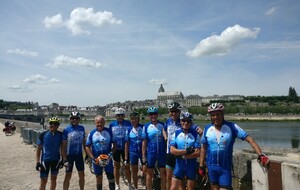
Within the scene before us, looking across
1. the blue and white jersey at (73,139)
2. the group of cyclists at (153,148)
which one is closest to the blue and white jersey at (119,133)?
the group of cyclists at (153,148)

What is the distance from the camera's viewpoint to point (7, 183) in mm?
10133

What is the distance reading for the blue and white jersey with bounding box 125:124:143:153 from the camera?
7.93 m

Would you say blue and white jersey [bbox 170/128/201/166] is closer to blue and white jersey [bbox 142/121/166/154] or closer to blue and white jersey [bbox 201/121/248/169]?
blue and white jersey [bbox 201/121/248/169]

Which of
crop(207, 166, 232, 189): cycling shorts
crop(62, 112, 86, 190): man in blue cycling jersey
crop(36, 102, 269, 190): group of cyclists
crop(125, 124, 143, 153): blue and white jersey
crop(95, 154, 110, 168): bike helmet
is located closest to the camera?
crop(207, 166, 232, 189): cycling shorts

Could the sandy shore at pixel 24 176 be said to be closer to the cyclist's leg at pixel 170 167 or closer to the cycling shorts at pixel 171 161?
the cyclist's leg at pixel 170 167

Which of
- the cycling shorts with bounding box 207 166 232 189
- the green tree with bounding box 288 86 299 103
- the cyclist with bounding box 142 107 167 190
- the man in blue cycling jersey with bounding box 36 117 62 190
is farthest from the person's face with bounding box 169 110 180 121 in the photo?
the green tree with bounding box 288 86 299 103

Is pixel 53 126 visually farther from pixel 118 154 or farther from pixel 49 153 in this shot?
pixel 118 154

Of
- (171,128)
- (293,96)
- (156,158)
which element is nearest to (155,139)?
(156,158)

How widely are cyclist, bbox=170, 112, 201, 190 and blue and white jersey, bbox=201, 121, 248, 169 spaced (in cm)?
71

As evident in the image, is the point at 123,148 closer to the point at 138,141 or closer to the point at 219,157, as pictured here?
the point at 138,141

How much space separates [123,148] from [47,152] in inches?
78.9

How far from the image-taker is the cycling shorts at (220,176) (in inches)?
192

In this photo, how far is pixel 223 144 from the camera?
4949mm

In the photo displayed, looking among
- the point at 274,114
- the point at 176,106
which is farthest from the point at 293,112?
the point at 176,106
